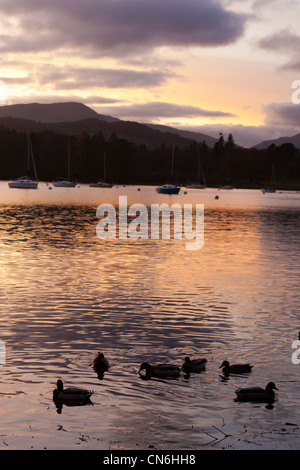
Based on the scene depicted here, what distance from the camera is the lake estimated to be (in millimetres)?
17312

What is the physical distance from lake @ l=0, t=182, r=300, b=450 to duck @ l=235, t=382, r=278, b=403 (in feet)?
0.89

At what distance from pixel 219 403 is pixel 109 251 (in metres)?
39.6

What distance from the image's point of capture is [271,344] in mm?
26219

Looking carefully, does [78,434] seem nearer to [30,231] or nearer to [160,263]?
[160,263]

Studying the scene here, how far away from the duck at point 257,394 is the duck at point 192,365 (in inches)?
97.9

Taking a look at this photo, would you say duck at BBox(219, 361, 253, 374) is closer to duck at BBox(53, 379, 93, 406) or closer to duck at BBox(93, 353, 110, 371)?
duck at BBox(93, 353, 110, 371)

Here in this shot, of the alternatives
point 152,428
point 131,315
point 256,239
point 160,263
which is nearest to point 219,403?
point 152,428

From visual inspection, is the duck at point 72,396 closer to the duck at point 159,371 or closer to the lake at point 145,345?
the lake at point 145,345

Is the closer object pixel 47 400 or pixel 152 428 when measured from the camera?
pixel 152 428

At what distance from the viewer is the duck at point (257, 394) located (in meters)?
19.5

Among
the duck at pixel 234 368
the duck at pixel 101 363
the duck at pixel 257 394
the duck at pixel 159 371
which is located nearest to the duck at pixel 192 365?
the duck at pixel 159 371

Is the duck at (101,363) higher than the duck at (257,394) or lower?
higher

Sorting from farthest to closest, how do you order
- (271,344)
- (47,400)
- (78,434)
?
(271,344) → (47,400) → (78,434)

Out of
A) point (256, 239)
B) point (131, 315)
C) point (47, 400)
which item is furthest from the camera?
point (256, 239)
